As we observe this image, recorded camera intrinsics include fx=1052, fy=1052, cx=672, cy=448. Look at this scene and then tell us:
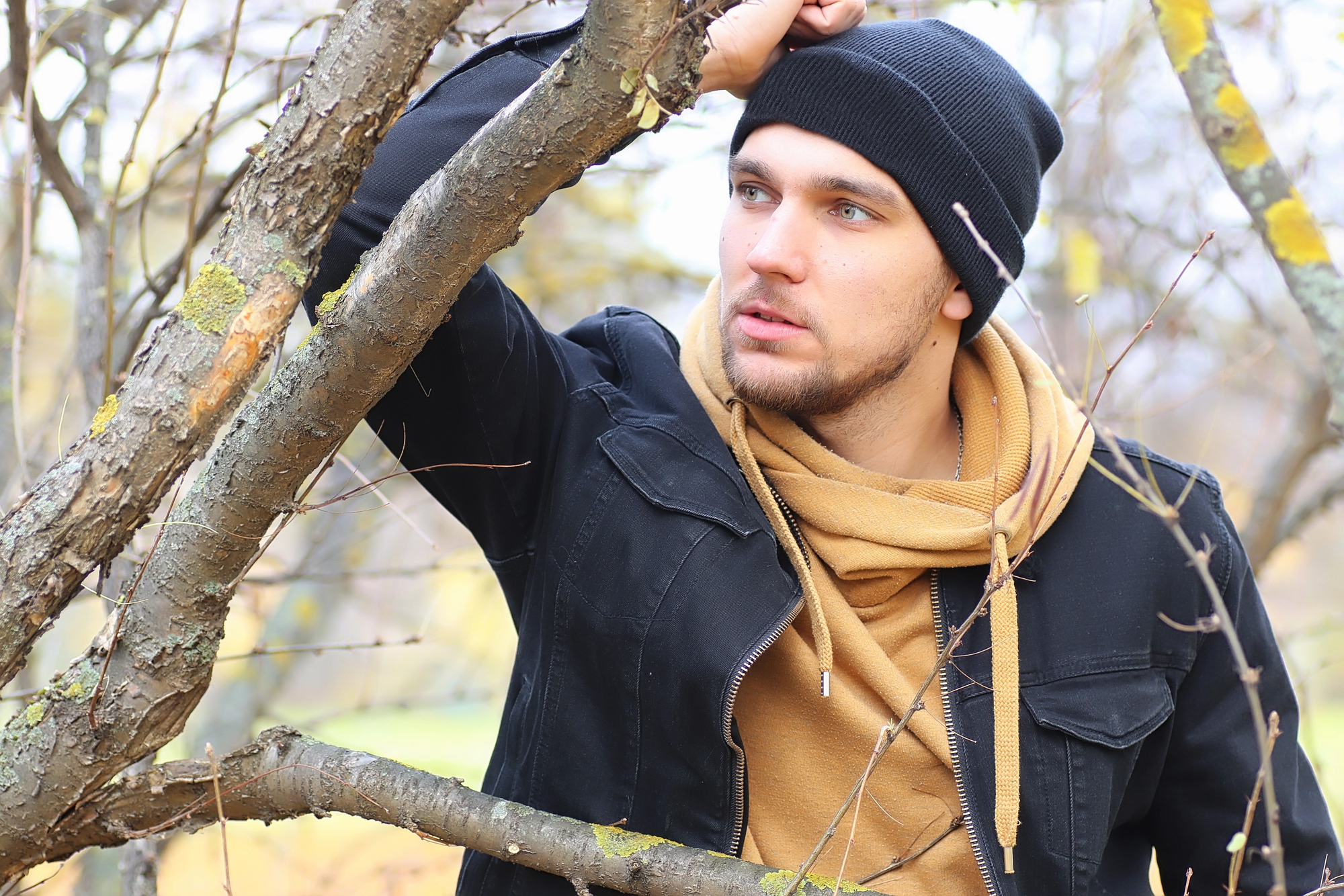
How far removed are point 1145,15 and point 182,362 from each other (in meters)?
2.67

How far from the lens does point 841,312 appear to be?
1.90 m

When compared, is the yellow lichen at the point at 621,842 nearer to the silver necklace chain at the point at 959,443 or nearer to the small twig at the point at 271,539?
the small twig at the point at 271,539

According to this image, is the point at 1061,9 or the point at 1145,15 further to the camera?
the point at 1061,9

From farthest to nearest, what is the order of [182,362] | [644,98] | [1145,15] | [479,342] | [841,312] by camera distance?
1. [1145,15]
2. [841,312]
3. [479,342]
4. [182,362]
5. [644,98]

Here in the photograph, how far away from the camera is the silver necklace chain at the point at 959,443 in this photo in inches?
81.5

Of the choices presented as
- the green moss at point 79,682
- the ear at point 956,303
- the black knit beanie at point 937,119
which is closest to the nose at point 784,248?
the black knit beanie at point 937,119

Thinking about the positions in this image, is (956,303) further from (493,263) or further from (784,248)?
(493,263)

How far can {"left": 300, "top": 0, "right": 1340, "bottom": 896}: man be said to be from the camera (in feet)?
5.57

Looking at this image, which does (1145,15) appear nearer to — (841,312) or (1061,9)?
(1061,9)

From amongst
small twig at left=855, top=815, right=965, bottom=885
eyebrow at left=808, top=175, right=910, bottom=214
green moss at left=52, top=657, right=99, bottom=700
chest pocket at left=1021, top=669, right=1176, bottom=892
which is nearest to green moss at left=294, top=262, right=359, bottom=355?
green moss at left=52, top=657, right=99, bottom=700

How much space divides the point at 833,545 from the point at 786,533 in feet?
0.33

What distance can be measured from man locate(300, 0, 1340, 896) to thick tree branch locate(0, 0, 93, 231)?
1.90 feet

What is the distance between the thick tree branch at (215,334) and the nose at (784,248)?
0.79 meters

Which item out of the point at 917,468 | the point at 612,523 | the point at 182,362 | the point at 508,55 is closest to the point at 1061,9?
the point at 917,468
